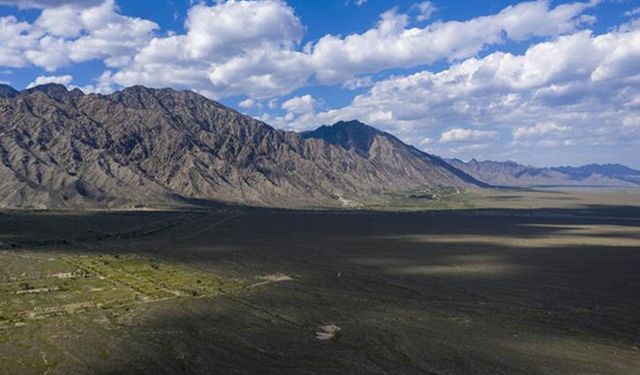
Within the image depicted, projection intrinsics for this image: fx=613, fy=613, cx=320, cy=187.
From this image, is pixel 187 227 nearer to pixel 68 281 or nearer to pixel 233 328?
pixel 68 281

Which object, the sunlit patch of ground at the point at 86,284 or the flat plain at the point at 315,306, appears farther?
the sunlit patch of ground at the point at 86,284

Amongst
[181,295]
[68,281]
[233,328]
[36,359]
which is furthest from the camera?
[68,281]

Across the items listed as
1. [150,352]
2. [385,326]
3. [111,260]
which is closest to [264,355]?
[150,352]

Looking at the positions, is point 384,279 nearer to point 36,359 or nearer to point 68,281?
point 68,281

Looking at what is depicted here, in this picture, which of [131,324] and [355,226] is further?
[355,226]

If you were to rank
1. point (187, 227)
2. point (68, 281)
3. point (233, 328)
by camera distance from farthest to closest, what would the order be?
point (187, 227)
point (68, 281)
point (233, 328)

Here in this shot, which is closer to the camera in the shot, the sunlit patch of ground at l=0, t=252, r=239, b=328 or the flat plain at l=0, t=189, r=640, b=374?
the flat plain at l=0, t=189, r=640, b=374

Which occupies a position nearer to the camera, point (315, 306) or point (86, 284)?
point (315, 306)

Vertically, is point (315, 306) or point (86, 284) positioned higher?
point (315, 306)
